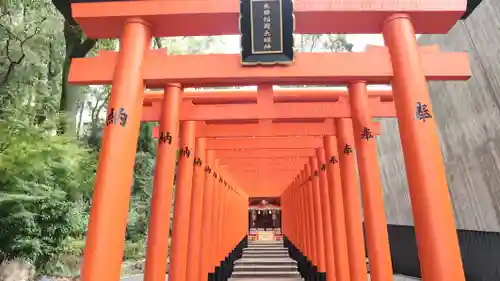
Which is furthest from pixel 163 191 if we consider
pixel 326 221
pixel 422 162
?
pixel 326 221

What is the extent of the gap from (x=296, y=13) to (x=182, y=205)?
4332 millimetres

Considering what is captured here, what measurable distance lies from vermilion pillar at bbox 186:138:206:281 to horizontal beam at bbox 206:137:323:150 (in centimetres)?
104

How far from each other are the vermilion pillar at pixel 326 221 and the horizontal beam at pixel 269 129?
1761 millimetres

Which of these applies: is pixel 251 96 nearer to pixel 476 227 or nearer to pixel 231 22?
pixel 231 22

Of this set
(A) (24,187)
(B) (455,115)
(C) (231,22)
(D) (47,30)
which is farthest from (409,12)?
(D) (47,30)

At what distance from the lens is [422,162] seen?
3.62 meters

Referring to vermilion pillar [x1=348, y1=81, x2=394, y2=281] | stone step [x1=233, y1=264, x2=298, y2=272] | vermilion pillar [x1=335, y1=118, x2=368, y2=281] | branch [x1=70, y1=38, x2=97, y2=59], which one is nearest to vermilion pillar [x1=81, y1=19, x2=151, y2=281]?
vermilion pillar [x1=348, y1=81, x2=394, y2=281]

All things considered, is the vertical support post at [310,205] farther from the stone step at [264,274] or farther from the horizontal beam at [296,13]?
the horizontal beam at [296,13]

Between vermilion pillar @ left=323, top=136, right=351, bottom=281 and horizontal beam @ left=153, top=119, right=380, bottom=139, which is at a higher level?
horizontal beam @ left=153, top=119, right=380, bottom=139

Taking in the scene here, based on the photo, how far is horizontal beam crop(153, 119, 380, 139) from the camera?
25.4ft

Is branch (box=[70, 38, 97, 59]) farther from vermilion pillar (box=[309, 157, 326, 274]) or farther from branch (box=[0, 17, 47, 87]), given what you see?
vermilion pillar (box=[309, 157, 326, 274])

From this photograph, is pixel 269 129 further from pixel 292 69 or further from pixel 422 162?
pixel 422 162

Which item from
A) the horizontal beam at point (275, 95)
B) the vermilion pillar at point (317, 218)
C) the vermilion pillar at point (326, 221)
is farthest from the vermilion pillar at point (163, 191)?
the vermilion pillar at point (317, 218)

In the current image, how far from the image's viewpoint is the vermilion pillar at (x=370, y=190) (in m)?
5.50
